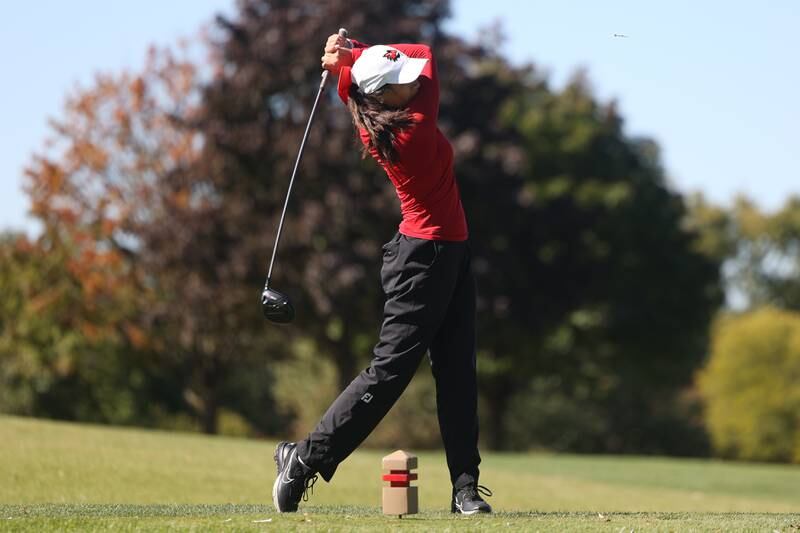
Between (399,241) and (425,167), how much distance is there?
0.45 m

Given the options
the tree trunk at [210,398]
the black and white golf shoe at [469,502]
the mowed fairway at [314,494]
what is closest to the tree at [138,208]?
the tree trunk at [210,398]

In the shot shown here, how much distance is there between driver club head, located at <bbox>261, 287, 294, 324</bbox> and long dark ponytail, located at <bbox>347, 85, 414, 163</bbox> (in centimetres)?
95

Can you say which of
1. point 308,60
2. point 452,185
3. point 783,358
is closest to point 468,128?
point 308,60

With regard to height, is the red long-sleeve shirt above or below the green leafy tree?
above

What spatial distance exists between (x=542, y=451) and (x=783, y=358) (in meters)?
9.34

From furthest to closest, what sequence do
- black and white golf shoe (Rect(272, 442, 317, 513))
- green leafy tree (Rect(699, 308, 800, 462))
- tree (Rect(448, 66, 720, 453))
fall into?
green leafy tree (Rect(699, 308, 800, 462)) < tree (Rect(448, 66, 720, 453)) < black and white golf shoe (Rect(272, 442, 317, 513))

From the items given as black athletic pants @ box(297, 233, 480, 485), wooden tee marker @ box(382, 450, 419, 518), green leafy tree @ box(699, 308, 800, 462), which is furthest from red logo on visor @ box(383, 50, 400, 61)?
green leafy tree @ box(699, 308, 800, 462)

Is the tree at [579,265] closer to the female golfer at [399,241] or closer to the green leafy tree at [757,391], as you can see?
the green leafy tree at [757,391]

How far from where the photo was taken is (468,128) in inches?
1191

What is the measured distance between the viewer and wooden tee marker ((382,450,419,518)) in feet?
20.0

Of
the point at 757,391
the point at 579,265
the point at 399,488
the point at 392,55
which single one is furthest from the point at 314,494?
the point at 757,391

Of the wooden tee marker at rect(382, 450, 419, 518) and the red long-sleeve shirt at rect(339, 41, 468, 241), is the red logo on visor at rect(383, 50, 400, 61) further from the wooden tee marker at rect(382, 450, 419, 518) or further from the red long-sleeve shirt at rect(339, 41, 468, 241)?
the wooden tee marker at rect(382, 450, 419, 518)

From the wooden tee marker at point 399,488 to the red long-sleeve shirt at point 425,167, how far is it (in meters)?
1.19

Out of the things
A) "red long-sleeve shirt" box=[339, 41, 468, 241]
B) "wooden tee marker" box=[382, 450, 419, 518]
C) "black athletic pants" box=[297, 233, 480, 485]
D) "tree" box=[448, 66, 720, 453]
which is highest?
"red long-sleeve shirt" box=[339, 41, 468, 241]
